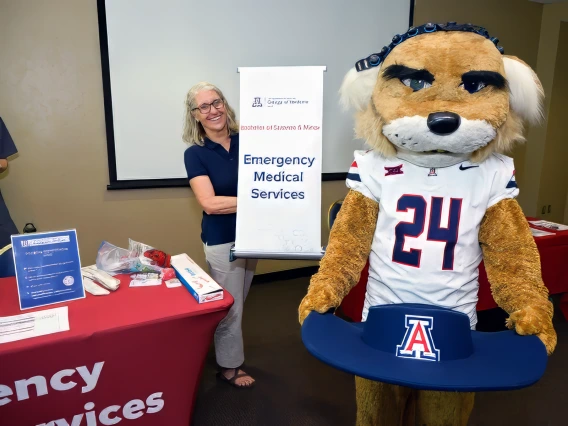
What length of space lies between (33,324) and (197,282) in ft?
1.71

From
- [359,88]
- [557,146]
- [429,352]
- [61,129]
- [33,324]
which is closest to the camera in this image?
[429,352]

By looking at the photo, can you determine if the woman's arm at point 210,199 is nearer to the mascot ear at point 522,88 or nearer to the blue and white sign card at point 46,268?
the blue and white sign card at point 46,268

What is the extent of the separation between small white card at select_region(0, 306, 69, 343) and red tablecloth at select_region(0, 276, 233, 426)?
0.02 m

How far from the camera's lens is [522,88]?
0.99 meters

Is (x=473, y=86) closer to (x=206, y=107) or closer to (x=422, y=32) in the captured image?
(x=422, y=32)

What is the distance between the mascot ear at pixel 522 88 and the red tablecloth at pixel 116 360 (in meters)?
1.07

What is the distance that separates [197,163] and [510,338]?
1.37 m

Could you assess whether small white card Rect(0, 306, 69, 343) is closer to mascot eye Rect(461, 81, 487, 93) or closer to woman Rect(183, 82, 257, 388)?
woman Rect(183, 82, 257, 388)

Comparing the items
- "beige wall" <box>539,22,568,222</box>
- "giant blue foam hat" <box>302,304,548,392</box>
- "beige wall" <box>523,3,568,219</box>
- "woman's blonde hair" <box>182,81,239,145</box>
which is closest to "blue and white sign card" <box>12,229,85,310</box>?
"woman's blonde hair" <box>182,81,239,145</box>

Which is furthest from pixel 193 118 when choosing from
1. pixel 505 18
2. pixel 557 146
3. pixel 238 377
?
pixel 557 146

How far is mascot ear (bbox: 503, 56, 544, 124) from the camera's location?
992 millimetres

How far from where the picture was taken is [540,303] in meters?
0.91

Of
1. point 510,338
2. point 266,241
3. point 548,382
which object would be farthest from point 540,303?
point 548,382

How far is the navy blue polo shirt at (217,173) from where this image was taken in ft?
5.89
